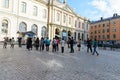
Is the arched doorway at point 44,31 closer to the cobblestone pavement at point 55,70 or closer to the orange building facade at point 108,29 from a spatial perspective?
the cobblestone pavement at point 55,70

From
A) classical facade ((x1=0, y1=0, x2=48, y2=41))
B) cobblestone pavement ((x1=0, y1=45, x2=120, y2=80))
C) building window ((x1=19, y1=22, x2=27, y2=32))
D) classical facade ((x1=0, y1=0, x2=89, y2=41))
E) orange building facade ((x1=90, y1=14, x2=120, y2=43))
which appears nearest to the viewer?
cobblestone pavement ((x1=0, y1=45, x2=120, y2=80))

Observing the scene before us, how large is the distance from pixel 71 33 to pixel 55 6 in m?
→ 11.9

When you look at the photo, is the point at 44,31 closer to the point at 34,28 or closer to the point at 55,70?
the point at 34,28

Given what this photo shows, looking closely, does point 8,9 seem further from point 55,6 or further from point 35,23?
point 55,6

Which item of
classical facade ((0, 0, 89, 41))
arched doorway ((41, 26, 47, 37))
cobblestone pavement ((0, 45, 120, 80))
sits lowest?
cobblestone pavement ((0, 45, 120, 80))

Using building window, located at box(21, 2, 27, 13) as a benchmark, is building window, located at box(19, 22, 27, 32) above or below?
below

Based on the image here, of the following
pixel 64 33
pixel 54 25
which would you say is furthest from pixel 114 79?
pixel 64 33

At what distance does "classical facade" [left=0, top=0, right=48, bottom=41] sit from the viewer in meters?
34.3

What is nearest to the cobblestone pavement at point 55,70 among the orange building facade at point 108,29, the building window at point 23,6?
the building window at point 23,6

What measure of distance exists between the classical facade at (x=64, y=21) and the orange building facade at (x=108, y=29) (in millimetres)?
14799

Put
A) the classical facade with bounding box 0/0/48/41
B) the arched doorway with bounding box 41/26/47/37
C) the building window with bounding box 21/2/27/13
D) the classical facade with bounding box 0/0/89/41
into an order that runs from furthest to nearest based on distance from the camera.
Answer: the arched doorway with bounding box 41/26/47/37
the building window with bounding box 21/2/27/13
the classical facade with bounding box 0/0/89/41
the classical facade with bounding box 0/0/48/41

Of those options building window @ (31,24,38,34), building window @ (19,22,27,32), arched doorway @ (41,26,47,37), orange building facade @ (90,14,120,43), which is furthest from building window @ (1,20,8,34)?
orange building facade @ (90,14,120,43)

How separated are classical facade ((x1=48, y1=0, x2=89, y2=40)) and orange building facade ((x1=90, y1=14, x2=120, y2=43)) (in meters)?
14.8

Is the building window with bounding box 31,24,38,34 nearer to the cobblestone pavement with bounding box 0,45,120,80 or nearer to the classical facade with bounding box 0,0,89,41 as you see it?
the classical facade with bounding box 0,0,89,41
